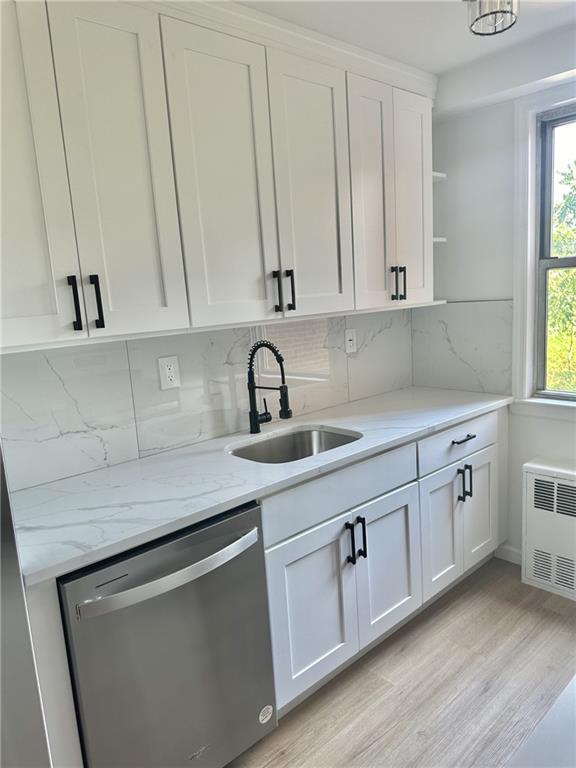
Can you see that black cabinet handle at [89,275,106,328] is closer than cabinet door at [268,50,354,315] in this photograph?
Yes

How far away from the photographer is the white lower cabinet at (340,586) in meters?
1.64

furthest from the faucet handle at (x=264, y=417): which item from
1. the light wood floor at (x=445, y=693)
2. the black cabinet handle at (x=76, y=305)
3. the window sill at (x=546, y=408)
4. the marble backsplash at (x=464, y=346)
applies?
the window sill at (x=546, y=408)

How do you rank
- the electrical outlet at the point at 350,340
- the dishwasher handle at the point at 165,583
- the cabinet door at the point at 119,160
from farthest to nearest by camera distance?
the electrical outlet at the point at 350,340
the cabinet door at the point at 119,160
the dishwasher handle at the point at 165,583

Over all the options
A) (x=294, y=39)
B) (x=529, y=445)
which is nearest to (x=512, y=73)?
(x=294, y=39)

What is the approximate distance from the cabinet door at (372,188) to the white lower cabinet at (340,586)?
91cm

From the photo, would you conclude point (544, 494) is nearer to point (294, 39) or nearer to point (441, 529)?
point (441, 529)

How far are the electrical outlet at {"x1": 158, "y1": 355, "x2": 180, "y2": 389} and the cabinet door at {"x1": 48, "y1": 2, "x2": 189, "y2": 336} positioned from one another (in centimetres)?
35

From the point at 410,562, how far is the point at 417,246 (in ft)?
4.76

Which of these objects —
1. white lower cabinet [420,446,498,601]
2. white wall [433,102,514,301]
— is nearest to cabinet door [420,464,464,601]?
white lower cabinet [420,446,498,601]

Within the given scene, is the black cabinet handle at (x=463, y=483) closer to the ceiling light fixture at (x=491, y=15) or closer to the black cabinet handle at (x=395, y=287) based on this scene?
the black cabinet handle at (x=395, y=287)

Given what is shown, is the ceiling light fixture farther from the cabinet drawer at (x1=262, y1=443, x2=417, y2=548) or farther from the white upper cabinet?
the cabinet drawer at (x1=262, y1=443, x2=417, y2=548)

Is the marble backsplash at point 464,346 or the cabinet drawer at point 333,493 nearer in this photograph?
the cabinet drawer at point 333,493

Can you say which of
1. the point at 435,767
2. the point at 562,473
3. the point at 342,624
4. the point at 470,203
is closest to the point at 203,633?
the point at 342,624

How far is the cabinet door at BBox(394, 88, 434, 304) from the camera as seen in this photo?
7.46ft
